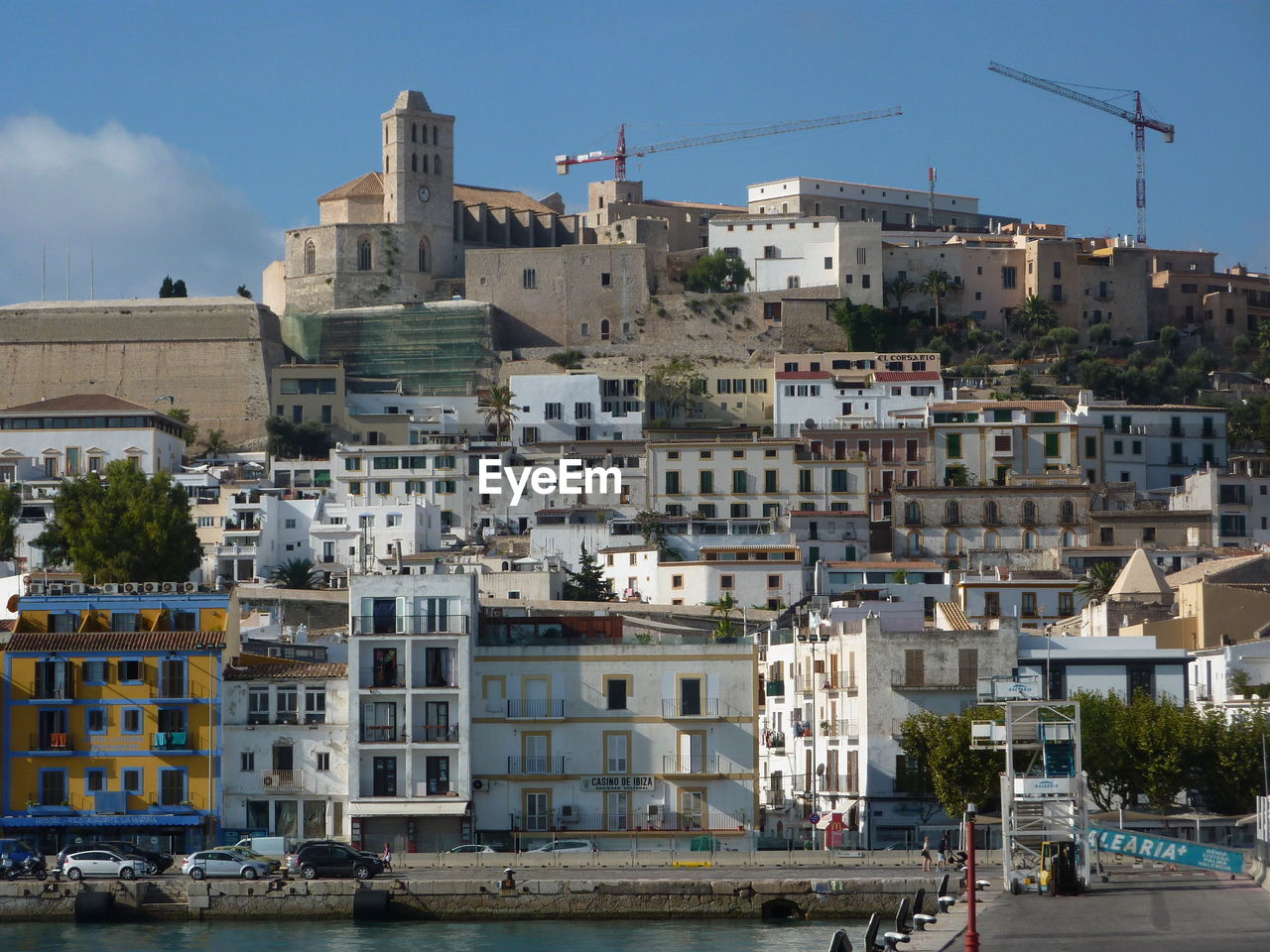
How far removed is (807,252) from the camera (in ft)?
453

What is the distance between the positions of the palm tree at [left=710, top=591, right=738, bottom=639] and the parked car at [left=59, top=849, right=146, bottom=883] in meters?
31.3

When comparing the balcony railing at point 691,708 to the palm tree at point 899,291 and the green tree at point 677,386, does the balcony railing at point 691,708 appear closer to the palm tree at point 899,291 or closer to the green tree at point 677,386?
the green tree at point 677,386

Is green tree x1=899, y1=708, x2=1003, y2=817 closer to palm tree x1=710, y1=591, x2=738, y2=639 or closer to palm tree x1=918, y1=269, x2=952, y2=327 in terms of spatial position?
palm tree x1=710, y1=591, x2=738, y2=639

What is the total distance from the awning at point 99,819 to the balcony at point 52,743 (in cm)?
163

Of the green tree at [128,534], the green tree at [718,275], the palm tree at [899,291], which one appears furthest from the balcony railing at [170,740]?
the palm tree at [899,291]

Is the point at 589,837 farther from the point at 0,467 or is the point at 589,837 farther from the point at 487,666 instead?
the point at 0,467

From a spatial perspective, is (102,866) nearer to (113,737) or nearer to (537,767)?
(113,737)

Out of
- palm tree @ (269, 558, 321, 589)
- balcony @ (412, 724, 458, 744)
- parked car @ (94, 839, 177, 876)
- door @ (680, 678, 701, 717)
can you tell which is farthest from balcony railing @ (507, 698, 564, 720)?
palm tree @ (269, 558, 321, 589)

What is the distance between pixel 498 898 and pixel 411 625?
407 inches

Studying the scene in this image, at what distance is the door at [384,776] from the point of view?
5744 centimetres

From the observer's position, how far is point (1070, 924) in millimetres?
40219

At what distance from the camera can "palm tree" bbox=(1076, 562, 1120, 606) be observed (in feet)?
282

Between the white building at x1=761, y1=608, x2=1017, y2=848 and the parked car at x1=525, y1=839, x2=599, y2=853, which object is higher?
the white building at x1=761, y1=608, x2=1017, y2=848

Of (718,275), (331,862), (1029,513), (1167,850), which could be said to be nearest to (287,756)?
(331,862)
